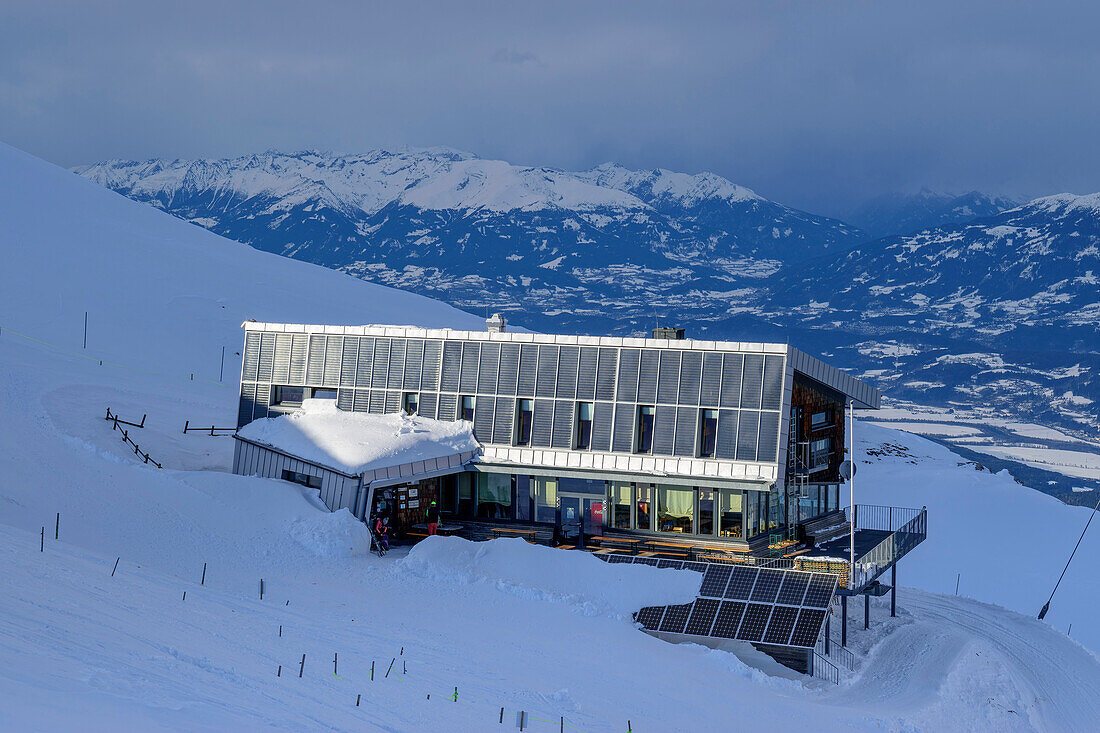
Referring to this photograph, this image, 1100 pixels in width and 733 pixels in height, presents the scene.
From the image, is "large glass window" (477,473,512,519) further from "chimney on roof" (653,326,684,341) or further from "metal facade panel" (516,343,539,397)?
"chimney on roof" (653,326,684,341)

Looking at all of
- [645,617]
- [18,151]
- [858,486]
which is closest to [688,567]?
[645,617]

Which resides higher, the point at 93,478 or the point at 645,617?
the point at 93,478

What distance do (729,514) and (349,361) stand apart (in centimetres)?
1803

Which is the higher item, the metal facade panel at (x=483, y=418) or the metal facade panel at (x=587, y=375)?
the metal facade panel at (x=587, y=375)

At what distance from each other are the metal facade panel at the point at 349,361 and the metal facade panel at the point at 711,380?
15584 mm

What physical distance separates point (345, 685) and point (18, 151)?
132m

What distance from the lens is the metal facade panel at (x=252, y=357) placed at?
4791 cm

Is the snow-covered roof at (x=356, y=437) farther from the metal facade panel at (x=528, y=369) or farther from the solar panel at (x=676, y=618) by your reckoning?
the solar panel at (x=676, y=618)

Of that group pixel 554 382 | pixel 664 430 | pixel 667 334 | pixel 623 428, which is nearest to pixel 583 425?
pixel 623 428

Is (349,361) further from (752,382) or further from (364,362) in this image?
(752,382)

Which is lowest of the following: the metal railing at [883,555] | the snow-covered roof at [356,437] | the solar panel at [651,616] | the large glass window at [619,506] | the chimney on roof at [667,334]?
the solar panel at [651,616]

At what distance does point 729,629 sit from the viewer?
110 ft

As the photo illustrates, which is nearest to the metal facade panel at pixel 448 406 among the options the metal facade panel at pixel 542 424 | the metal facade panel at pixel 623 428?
the metal facade panel at pixel 542 424

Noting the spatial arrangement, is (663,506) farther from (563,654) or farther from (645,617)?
(563,654)
